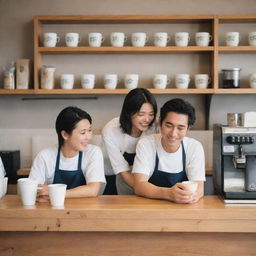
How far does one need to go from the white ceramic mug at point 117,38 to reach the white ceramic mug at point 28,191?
192 centimetres

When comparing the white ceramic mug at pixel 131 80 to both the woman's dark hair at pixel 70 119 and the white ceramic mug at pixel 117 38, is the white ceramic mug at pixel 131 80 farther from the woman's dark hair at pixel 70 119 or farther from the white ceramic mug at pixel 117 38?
the woman's dark hair at pixel 70 119

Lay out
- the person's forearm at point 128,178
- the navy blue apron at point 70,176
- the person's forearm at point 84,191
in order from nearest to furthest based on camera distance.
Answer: the person's forearm at point 84,191
the navy blue apron at point 70,176
the person's forearm at point 128,178

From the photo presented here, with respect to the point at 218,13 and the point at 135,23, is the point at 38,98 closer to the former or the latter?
the point at 135,23

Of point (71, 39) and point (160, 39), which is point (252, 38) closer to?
point (160, 39)

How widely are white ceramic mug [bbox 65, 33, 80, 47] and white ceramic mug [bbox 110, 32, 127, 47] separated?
0.28 metres

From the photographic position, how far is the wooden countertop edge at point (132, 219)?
1.92 m

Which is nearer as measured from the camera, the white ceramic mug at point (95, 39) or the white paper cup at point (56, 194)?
the white paper cup at point (56, 194)

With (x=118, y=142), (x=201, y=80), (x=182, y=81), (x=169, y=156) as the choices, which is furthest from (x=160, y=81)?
(x=169, y=156)

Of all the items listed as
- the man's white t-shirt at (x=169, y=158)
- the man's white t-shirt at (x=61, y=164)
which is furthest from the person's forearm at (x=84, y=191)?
the man's white t-shirt at (x=169, y=158)

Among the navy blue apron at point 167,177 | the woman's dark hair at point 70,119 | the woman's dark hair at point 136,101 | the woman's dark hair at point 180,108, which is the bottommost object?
the navy blue apron at point 167,177

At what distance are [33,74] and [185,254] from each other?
2.39 meters

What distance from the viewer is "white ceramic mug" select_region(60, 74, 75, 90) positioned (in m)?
3.73

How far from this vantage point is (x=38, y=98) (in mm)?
4020

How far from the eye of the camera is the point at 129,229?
193 centimetres
